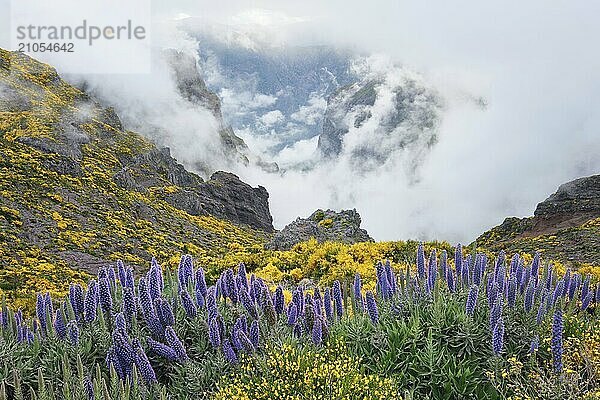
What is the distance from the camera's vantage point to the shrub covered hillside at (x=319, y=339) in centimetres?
487

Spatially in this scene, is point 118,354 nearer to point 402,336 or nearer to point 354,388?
point 354,388

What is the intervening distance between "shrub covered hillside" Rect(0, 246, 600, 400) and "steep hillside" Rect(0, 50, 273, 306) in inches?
557

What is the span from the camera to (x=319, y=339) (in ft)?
17.5

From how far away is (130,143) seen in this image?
6750 cm

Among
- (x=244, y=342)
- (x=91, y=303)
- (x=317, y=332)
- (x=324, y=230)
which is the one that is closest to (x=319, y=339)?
(x=317, y=332)

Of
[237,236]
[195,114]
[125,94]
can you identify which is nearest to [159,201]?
[237,236]

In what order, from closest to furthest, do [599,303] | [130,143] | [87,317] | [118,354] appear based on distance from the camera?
[118,354]
[87,317]
[599,303]
[130,143]

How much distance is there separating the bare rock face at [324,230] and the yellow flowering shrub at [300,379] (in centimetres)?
1421

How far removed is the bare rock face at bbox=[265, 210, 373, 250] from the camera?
20.6m

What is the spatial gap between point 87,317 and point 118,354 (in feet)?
3.50

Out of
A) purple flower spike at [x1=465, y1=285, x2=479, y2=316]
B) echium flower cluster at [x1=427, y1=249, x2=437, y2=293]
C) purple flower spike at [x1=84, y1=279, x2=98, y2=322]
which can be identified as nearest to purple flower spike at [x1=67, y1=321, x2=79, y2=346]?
purple flower spike at [x1=84, y1=279, x2=98, y2=322]

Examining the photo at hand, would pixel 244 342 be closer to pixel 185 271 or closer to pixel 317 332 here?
pixel 317 332

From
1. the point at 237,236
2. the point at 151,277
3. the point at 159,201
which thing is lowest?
the point at 151,277

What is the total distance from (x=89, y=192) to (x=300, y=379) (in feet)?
147
